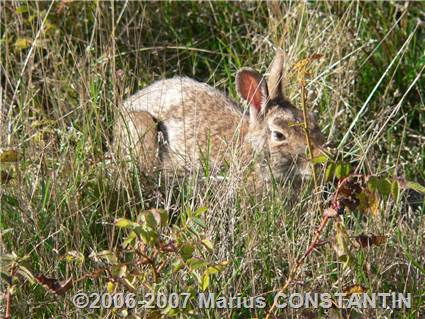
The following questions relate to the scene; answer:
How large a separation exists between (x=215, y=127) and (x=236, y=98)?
33cm

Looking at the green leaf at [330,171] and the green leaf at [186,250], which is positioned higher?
the green leaf at [330,171]

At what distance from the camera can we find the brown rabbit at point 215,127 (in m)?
5.25

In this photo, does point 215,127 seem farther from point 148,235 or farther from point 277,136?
point 148,235

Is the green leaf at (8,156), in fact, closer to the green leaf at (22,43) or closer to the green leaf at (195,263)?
the green leaf at (195,263)

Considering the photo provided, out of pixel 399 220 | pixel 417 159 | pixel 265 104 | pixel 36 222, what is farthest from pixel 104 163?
pixel 417 159

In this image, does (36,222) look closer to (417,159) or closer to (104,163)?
(104,163)

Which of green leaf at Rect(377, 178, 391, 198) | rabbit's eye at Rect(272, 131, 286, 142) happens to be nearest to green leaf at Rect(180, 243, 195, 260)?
green leaf at Rect(377, 178, 391, 198)

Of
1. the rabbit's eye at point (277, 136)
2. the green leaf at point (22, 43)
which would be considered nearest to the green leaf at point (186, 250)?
the rabbit's eye at point (277, 136)

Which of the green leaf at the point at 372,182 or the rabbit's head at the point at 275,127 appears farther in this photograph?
the rabbit's head at the point at 275,127

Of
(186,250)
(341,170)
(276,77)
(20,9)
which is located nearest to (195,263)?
(186,250)

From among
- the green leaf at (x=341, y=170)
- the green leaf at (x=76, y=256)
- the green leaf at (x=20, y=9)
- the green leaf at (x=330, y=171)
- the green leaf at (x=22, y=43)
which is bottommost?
the green leaf at (x=76, y=256)

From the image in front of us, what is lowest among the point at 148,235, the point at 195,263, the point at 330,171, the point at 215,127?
the point at 215,127

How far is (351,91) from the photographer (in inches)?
230

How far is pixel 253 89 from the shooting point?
5.41 m
